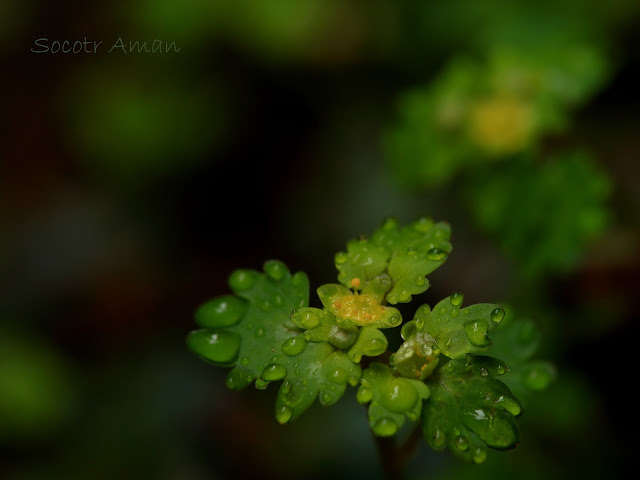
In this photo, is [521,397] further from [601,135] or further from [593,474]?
[601,135]

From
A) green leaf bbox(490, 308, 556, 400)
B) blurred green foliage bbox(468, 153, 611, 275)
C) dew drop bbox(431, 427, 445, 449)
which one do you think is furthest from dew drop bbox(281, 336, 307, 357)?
Answer: blurred green foliage bbox(468, 153, 611, 275)

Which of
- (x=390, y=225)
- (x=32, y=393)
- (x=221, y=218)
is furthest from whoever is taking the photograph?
(x=221, y=218)

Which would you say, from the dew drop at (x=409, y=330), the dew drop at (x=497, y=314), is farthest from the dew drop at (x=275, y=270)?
the dew drop at (x=497, y=314)

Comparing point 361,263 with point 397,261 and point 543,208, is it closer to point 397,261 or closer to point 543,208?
point 397,261

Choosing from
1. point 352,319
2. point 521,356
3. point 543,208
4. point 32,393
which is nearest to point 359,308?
point 352,319

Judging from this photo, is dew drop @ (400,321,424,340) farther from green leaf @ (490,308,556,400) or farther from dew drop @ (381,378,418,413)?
green leaf @ (490,308,556,400)

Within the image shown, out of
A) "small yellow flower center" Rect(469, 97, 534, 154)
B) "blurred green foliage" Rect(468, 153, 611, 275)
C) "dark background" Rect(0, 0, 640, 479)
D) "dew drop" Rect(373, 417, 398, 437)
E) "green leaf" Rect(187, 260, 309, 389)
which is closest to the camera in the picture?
"dew drop" Rect(373, 417, 398, 437)
